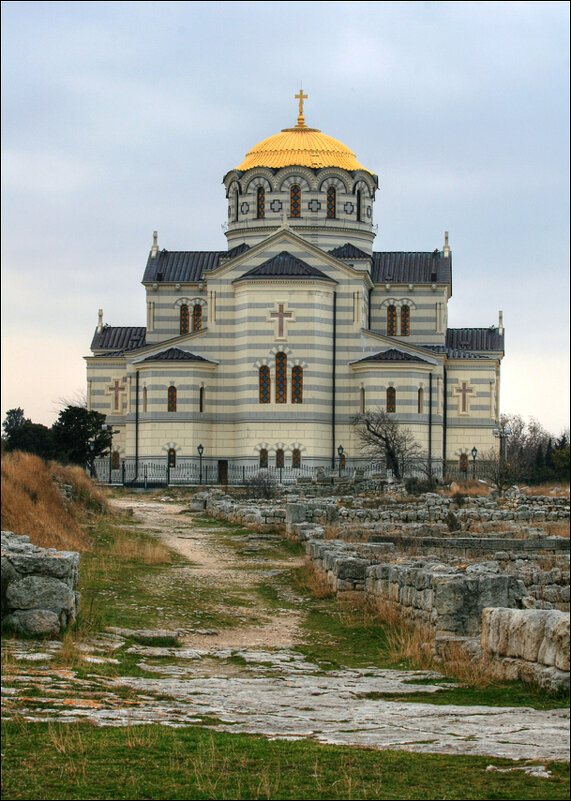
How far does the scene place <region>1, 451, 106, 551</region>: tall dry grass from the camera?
20953 millimetres

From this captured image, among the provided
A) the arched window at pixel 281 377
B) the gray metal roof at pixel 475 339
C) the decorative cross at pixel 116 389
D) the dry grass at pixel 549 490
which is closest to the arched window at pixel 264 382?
the arched window at pixel 281 377

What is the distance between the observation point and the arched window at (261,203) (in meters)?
62.6

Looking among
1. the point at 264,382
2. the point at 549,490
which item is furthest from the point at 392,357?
the point at 549,490

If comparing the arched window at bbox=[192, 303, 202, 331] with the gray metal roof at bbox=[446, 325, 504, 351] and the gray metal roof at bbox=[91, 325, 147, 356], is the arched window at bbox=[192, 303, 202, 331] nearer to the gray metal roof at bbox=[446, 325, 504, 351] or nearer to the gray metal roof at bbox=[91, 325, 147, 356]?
the gray metal roof at bbox=[91, 325, 147, 356]

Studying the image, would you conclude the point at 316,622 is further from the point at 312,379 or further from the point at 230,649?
the point at 312,379

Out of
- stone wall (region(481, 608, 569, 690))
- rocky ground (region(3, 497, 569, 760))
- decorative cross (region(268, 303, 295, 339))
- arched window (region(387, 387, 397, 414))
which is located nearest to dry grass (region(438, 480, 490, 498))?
arched window (region(387, 387, 397, 414))

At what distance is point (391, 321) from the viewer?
64375mm

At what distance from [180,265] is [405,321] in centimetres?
1290

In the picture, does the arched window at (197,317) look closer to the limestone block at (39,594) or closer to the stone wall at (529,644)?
the limestone block at (39,594)

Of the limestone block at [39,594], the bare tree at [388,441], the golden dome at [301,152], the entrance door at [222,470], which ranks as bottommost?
the limestone block at [39,594]

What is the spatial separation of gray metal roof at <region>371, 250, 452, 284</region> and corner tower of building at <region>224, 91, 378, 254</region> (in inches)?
77.7

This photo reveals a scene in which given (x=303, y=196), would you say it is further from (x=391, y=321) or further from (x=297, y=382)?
(x=297, y=382)

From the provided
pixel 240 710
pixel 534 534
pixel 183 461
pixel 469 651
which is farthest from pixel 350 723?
pixel 183 461

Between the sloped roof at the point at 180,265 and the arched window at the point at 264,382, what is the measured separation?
30.2 ft
